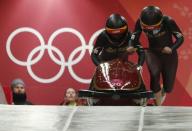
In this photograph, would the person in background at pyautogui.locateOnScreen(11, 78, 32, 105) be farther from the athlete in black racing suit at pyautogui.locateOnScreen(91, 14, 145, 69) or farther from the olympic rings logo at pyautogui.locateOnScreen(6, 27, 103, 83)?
the athlete in black racing suit at pyautogui.locateOnScreen(91, 14, 145, 69)

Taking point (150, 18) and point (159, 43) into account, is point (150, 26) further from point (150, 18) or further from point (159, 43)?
point (159, 43)

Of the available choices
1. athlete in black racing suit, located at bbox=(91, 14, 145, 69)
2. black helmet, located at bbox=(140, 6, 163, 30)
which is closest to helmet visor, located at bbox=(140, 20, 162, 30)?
black helmet, located at bbox=(140, 6, 163, 30)

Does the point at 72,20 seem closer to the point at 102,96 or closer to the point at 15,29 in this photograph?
the point at 15,29

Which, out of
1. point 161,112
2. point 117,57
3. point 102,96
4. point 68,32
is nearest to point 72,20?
point 68,32

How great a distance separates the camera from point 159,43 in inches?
278

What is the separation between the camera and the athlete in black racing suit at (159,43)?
644cm

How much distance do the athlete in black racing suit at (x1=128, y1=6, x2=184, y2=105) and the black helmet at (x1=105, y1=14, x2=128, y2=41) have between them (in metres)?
0.18

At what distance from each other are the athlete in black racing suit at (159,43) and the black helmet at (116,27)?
177mm

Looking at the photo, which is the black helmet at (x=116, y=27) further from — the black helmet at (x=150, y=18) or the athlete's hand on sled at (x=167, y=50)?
the athlete's hand on sled at (x=167, y=50)

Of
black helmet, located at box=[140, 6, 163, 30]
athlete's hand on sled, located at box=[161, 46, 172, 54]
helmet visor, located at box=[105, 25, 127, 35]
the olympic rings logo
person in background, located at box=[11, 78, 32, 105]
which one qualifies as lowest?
person in background, located at box=[11, 78, 32, 105]

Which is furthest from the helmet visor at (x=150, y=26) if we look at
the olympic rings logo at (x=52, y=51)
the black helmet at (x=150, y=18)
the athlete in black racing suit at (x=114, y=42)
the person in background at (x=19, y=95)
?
the olympic rings logo at (x=52, y=51)

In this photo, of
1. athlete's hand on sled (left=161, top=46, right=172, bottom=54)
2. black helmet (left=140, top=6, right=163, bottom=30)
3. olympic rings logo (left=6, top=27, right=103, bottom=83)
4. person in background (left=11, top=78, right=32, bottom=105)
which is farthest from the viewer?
olympic rings logo (left=6, top=27, right=103, bottom=83)

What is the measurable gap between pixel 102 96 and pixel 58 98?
400 cm

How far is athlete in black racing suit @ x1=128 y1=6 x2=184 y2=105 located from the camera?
6.44 m
